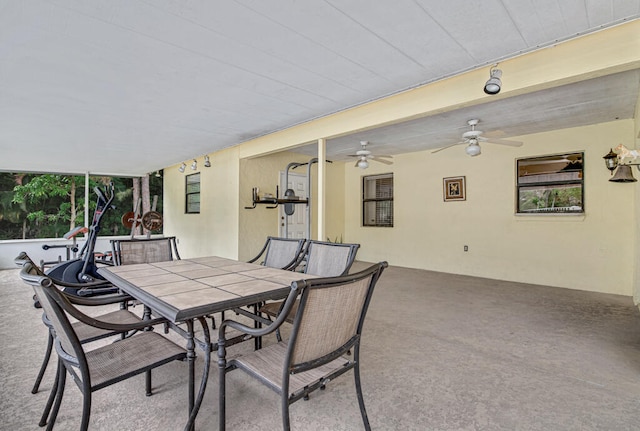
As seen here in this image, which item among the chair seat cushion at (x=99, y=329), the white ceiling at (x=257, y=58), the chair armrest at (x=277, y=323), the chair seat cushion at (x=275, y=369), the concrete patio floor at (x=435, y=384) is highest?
the white ceiling at (x=257, y=58)

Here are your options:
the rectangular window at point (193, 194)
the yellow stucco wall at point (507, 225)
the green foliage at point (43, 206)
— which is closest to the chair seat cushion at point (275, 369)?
the yellow stucco wall at point (507, 225)

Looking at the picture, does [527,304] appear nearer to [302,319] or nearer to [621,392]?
[621,392]

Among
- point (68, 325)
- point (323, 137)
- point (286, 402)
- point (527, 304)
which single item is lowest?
point (527, 304)

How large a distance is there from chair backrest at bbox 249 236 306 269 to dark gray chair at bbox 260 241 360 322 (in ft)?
0.34

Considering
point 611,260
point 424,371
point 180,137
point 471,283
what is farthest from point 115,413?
point 611,260

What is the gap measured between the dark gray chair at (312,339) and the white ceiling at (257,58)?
171cm

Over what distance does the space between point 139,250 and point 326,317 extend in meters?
2.92

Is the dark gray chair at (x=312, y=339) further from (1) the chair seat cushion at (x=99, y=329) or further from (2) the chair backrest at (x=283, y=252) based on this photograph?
(2) the chair backrest at (x=283, y=252)

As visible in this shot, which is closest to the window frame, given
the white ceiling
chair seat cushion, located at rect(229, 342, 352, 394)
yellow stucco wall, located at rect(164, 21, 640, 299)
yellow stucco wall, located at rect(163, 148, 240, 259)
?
yellow stucco wall, located at rect(163, 148, 240, 259)

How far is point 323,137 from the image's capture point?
14.5ft

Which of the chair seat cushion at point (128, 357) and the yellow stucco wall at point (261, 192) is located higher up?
the yellow stucco wall at point (261, 192)

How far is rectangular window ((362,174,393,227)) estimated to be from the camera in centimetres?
775

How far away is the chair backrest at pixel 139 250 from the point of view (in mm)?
3379

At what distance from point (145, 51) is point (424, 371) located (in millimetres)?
3281
